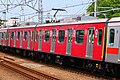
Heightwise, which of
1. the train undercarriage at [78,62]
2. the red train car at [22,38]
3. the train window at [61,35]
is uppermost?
the train window at [61,35]

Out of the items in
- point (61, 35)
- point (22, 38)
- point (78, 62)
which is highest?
point (61, 35)

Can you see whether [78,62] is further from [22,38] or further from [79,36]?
[22,38]

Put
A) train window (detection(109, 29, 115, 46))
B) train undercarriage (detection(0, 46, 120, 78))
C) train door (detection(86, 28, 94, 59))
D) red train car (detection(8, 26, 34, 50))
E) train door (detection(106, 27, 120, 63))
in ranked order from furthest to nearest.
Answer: red train car (detection(8, 26, 34, 50)) → train door (detection(86, 28, 94, 59)) → train undercarriage (detection(0, 46, 120, 78)) → train window (detection(109, 29, 115, 46)) → train door (detection(106, 27, 120, 63))

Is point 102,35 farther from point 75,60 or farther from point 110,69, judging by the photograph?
point 75,60

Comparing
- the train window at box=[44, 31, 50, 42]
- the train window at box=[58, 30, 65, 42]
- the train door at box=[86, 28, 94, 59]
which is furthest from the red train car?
the train door at box=[86, 28, 94, 59]

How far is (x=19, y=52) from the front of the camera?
1118 inches

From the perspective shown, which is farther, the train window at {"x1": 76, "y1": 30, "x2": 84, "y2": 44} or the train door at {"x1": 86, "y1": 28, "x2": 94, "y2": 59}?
the train window at {"x1": 76, "y1": 30, "x2": 84, "y2": 44}

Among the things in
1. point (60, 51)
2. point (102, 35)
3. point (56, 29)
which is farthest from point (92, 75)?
point (56, 29)

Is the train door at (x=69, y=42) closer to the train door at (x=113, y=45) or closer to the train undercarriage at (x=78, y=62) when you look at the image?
the train undercarriage at (x=78, y=62)

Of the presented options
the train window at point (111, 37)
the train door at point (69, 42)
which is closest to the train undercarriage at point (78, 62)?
the train door at point (69, 42)

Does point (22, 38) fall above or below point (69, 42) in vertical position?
below

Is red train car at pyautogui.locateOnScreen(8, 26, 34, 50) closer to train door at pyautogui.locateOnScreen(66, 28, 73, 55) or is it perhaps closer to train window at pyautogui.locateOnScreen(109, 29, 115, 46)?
train door at pyautogui.locateOnScreen(66, 28, 73, 55)

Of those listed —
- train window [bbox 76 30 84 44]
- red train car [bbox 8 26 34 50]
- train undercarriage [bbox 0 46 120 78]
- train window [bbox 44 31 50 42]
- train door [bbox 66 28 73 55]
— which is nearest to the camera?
train undercarriage [bbox 0 46 120 78]

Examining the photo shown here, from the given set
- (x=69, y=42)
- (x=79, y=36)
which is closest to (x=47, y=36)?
(x=69, y=42)
